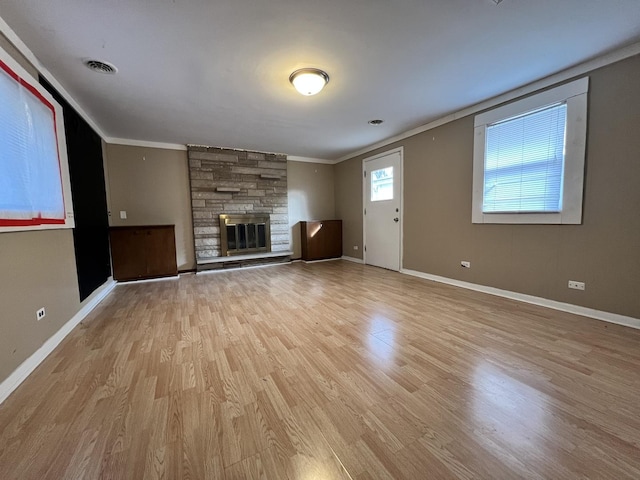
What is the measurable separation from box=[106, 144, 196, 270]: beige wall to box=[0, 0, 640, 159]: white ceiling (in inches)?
43.1

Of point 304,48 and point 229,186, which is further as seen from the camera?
point 229,186

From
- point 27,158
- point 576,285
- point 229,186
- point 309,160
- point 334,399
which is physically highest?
point 309,160

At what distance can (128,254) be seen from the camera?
400 cm

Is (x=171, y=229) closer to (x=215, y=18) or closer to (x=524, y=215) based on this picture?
(x=215, y=18)

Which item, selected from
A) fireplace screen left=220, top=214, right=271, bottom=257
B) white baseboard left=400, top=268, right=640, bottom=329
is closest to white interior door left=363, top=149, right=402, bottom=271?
white baseboard left=400, top=268, right=640, bottom=329

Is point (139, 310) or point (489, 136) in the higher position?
point (489, 136)

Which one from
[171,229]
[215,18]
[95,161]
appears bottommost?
[171,229]

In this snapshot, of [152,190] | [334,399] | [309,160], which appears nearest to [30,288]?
[334,399]

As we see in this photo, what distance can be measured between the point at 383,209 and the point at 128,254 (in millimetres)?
4444

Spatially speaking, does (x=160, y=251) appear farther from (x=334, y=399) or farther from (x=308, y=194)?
(x=334, y=399)

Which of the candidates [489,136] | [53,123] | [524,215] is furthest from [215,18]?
[524,215]

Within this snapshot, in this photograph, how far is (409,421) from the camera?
1.22 m

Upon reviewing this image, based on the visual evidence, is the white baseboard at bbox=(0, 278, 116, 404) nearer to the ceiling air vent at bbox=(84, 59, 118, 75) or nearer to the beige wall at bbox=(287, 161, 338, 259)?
the ceiling air vent at bbox=(84, 59, 118, 75)

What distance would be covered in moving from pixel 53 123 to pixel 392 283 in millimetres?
4200
